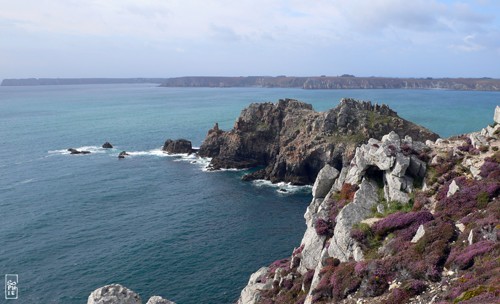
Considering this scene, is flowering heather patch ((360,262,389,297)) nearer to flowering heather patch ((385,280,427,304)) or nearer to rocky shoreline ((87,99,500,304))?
rocky shoreline ((87,99,500,304))

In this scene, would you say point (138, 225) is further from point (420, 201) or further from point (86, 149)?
point (86, 149)

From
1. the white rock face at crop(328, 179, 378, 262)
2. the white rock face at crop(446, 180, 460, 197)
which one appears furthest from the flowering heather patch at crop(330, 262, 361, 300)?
the white rock face at crop(446, 180, 460, 197)

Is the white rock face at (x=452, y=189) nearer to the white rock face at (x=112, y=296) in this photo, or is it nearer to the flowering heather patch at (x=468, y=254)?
the flowering heather patch at (x=468, y=254)

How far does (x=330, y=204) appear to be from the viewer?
43.4m

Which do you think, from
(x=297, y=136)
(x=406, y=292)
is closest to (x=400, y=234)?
(x=406, y=292)

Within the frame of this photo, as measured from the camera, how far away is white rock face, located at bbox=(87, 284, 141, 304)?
2312cm

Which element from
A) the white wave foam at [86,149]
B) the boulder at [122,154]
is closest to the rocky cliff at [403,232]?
the boulder at [122,154]

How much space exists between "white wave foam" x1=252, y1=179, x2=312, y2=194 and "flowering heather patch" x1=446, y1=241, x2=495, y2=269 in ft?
227

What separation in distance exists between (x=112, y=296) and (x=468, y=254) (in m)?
21.8

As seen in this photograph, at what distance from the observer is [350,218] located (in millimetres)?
36594

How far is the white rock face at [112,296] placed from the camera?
2312 centimetres

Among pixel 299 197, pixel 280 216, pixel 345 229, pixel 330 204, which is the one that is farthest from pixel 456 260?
pixel 299 197

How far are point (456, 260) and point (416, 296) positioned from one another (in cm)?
386

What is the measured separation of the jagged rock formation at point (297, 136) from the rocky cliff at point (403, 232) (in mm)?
56430
